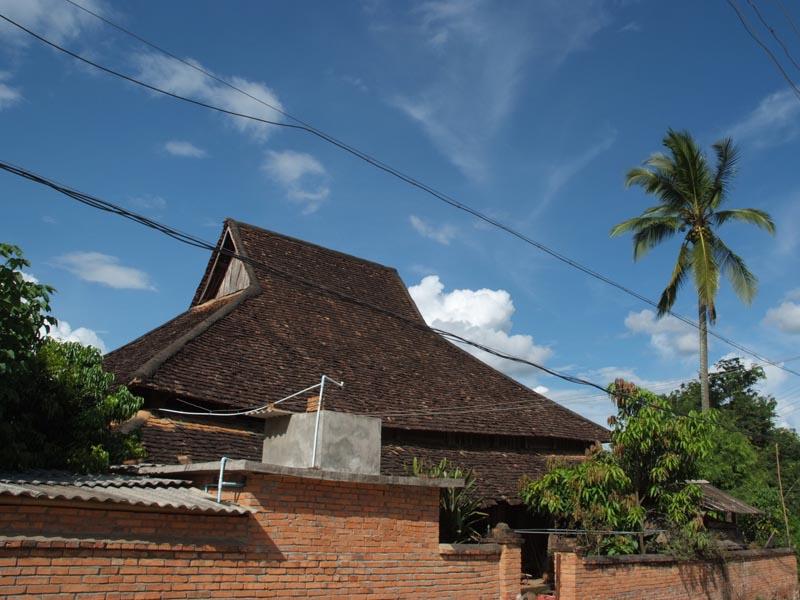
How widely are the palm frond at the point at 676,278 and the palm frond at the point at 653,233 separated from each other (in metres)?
0.72

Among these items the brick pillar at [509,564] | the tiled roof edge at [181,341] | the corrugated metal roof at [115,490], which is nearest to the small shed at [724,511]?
the brick pillar at [509,564]

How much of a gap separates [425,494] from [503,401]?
974 cm

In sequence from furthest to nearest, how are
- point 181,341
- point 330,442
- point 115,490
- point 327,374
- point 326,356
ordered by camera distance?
point 326,356 < point 327,374 < point 181,341 < point 330,442 < point 115,490

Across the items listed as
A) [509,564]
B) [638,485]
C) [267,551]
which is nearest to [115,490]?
[267,551]

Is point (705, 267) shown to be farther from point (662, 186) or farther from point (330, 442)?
point (330, 442)

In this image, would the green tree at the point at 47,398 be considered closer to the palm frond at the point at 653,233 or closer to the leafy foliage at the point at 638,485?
the leafy foliage at the point at 638,485

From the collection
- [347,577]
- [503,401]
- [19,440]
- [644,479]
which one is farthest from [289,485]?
[503,401]

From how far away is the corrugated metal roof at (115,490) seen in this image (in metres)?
6.40

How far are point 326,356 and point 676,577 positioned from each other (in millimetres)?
8330

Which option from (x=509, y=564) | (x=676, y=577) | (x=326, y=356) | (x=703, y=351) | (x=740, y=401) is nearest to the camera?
(x=509, y=564)

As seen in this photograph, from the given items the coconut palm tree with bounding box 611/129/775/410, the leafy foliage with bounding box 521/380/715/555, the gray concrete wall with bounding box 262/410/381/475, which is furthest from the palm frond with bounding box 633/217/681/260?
the gray concrete wall with bounding box 262/410/381/475

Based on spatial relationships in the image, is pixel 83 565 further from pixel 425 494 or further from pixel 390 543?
pixel 425 494

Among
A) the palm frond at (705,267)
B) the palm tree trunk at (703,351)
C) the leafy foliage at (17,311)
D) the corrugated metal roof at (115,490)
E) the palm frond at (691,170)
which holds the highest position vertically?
the palm frond at (691,170)

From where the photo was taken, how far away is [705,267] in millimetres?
22484
